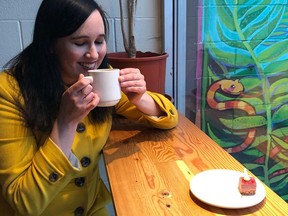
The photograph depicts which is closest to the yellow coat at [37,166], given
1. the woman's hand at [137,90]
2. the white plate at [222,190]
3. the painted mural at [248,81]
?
the woman's hand at [137,90]

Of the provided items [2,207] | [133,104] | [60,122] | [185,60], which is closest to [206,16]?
[185,60]

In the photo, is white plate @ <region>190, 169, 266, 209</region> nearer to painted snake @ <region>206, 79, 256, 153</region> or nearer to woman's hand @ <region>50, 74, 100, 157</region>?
woman's hand @ <region>50, 74, 100, 157</region>

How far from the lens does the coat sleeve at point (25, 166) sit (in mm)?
798

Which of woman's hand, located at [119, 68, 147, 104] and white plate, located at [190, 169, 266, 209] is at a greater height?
woman's hand, located at [119, 68, 147, 104]

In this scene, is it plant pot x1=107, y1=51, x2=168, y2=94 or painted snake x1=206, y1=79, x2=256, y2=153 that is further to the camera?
painted snake x1=206, y1=79, x2=256, y2=153

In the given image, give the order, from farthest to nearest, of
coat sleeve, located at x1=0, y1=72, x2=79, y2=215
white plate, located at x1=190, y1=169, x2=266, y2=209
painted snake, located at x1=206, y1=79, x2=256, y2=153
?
painted snake, located at x1=206, y1=79, x2=256, y2=153 → coat sleeve, located at x1=0, y1=72, x2=79, y2=215 → white plate, located at x1=190, y1=169, x2=266, y2=209

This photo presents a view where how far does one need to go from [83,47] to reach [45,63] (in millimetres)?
126

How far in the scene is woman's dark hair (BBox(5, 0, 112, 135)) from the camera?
893 mm

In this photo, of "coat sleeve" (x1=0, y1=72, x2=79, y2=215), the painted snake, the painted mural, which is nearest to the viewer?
"coat sleeve" (x1=0, y1=72, x2=79, y2=215)

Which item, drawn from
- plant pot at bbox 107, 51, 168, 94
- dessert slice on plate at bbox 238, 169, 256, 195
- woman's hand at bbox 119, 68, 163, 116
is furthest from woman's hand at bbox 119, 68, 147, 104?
dessert slice on plate at bbox 238, 169, 256, 195

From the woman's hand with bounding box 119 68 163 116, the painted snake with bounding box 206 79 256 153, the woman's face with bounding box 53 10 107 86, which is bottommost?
the painted snake with bounding box 206 79 256 153

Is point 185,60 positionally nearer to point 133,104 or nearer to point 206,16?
point 206,16

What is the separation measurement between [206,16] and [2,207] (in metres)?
1.24

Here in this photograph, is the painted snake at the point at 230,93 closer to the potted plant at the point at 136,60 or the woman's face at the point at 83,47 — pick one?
the potted plant at the point at 136,60
